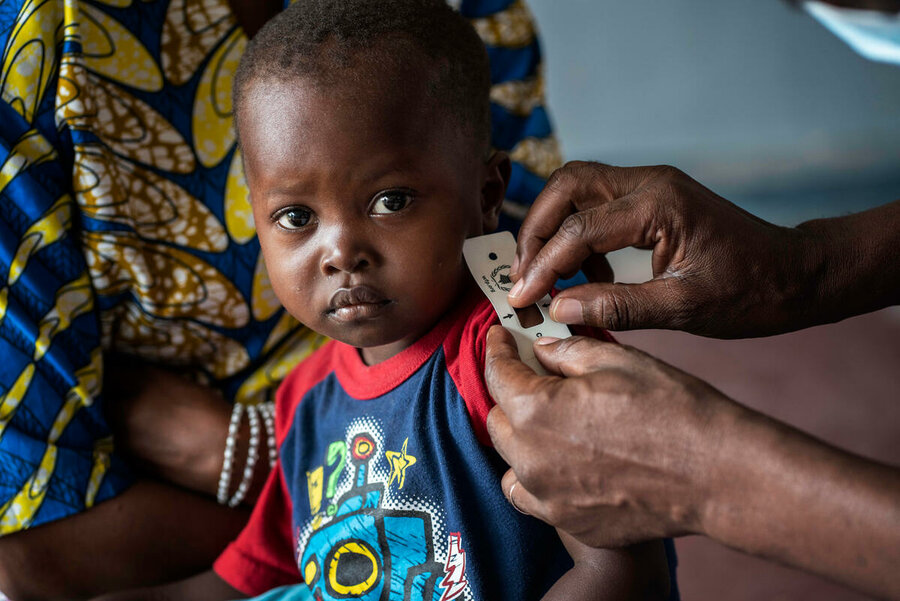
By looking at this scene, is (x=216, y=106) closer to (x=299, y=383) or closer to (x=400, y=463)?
(x=299, y=383)

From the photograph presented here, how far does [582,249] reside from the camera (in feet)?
2.93

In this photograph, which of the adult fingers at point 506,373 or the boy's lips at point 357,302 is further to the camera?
the boy's lips at point 357,302

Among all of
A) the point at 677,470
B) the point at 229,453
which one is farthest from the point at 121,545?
the point at 677,470

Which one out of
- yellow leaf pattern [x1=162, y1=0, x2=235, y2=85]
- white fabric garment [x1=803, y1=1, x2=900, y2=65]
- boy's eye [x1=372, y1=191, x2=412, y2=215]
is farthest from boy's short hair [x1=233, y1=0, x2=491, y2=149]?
white fabric garment [x1=803, y1=1, x2=900, y2=65]

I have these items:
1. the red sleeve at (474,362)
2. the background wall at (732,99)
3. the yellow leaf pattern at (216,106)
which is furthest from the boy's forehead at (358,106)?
the background wall at (732,99)

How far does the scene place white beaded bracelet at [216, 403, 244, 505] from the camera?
1273 mm

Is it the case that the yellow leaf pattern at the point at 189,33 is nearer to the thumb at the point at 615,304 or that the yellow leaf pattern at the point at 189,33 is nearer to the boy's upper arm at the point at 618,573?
the thumb at the point at 615,304

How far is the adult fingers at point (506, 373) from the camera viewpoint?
2.61ft

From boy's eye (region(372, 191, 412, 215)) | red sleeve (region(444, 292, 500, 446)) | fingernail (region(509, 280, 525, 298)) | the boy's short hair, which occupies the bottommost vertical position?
red sleeve (region(444, 292, 500, 446))

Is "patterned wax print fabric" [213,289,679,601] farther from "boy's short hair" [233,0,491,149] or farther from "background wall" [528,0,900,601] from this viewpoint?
"background wall" [528,0,900,601]

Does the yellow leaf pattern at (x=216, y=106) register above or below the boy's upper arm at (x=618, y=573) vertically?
above

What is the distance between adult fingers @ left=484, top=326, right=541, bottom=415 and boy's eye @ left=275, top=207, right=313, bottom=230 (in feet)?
0.87

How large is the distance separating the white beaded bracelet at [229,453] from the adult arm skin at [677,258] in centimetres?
57

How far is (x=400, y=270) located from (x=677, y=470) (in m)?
0.39
